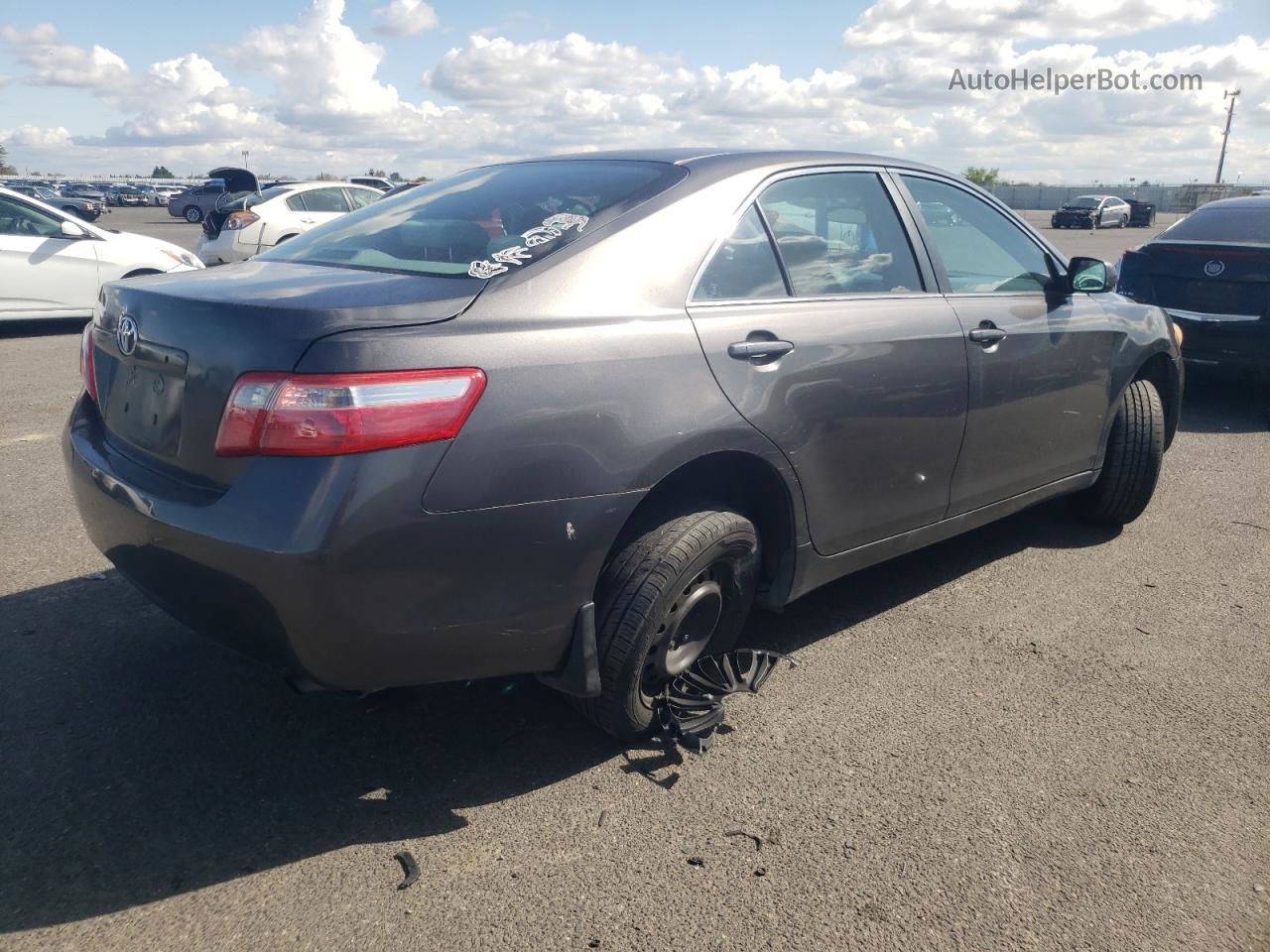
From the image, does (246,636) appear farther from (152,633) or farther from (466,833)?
(152,633)

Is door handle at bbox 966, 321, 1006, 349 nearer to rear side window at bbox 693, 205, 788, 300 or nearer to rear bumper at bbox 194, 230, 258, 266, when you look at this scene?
rear side window at bbox 693, 205, 788, 300

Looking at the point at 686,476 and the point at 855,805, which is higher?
the point at 686,476

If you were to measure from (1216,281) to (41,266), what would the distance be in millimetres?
10261

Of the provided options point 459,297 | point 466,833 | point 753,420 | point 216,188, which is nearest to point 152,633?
point 466,833

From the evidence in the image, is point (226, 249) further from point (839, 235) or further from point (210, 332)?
point (210, 332)

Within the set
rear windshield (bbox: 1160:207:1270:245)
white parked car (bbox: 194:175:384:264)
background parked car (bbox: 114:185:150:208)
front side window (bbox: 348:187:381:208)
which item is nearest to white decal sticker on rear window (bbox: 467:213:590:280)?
rear windshield (bbox: 1160:207:1270:245)

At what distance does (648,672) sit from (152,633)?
5.82ft

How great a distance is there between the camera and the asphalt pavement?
2.22 m

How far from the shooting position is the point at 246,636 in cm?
235

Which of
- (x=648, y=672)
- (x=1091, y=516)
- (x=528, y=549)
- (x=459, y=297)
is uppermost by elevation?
(x=459, y=297)

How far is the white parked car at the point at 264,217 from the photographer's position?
14719mm

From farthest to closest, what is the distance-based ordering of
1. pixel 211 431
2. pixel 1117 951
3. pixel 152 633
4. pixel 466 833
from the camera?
pixel 152 633 < pixel 466 833 < pixel 211 431 < pixel 1117 951

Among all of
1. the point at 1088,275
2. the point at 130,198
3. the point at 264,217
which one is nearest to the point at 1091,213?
the point at 264,217

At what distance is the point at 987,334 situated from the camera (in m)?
3.64
